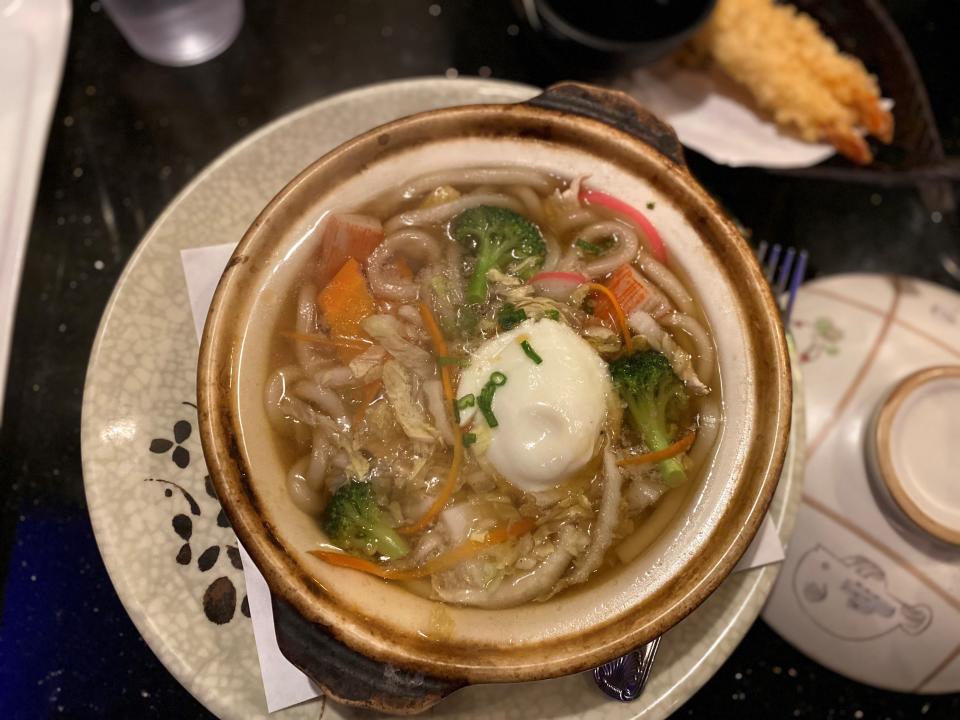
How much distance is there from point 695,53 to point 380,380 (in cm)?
229

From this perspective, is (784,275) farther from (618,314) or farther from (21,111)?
(21,111)

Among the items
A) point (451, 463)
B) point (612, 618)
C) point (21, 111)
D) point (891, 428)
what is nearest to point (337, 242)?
point (451, 463)

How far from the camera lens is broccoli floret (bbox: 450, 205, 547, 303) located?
2.15 m

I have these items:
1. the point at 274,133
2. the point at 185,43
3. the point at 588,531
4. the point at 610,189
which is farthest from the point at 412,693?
the point at 185,43

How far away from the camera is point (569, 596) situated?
192 centimetres

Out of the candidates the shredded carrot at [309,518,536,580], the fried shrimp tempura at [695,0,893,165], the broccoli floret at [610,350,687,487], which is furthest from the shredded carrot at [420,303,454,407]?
the fried shrimp tempura at [695,0,893,165]

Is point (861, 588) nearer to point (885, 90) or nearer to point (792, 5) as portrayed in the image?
point (885, 90)

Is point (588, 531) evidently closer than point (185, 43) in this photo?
Yes

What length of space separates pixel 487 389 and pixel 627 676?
92cm

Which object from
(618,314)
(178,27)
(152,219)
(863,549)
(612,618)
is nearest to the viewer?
(612,618)

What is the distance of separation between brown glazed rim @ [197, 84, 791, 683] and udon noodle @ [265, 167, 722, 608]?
13cm

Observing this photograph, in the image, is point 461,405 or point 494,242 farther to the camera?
point 494,242

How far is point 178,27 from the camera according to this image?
10.0ft

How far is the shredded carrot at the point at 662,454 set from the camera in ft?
6.64
